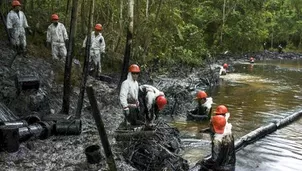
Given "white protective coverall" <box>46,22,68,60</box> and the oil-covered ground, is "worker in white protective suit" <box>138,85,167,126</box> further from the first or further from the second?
"white protective coverall" <box>46,22,68,60</box>

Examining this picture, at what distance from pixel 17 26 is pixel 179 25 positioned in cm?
1419

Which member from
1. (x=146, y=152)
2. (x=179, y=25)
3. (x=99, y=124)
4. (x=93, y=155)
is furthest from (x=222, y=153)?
(x=179, y=25)

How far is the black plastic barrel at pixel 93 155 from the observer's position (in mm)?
6480

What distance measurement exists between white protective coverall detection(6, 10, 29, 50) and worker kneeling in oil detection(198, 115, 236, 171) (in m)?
7.06

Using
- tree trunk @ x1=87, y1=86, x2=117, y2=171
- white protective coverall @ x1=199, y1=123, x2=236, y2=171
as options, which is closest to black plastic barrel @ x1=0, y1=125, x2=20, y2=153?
tree trunk @ x1=87, y1=86, x2=117, y2=171

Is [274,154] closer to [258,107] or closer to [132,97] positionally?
[132,97]

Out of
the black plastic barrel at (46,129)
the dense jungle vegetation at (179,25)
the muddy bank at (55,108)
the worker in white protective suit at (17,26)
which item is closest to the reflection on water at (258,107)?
the muddy bank at (55,108)

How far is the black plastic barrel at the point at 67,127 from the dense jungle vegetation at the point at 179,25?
15.0ft

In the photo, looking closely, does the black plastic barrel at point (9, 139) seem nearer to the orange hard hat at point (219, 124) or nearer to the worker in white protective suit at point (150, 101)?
the worker in white protective suit at point (150, 101)

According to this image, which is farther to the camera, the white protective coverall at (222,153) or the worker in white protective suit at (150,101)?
the worker in white protective suit at (150,101)

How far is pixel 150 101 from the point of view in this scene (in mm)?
8430

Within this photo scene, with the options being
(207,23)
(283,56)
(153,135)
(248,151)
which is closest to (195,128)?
(248,151)

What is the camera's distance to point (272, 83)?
20.9 meters

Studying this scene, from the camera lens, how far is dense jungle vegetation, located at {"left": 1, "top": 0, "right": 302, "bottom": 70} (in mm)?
16391
